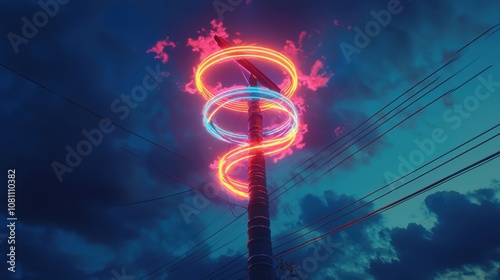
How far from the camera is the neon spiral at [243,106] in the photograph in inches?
734

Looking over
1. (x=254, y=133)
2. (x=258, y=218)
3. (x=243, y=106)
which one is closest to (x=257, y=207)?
(x=258, y=218)

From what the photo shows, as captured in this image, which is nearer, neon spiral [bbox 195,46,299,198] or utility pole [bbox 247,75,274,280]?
utility pole [bbox 247,75,274,280]

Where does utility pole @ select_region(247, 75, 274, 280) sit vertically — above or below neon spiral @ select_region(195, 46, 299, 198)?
below

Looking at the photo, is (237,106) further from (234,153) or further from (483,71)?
(483,71)

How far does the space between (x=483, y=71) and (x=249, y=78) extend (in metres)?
12.0

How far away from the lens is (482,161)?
10.4 metres

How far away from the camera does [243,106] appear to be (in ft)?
74.3

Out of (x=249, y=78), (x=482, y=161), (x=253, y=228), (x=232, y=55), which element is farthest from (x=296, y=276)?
(x=482, y=161)

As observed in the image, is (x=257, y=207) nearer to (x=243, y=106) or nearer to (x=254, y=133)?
(x=254, y=133)

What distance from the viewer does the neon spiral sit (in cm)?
1866

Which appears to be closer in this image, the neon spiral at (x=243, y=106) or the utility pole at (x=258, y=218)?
the utility pole at (x=258, y=218)

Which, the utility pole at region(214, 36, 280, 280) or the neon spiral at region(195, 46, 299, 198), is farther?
the neon spiral at region(195, 46, 299, 198)

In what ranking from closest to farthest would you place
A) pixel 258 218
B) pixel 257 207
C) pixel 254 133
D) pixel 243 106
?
1. pixel 258 218
2. pixel 257 207
3. pixel 254 133
4. pixel 243 106

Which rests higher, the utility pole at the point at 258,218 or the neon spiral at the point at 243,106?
the neon spiral at the point at 243,106
